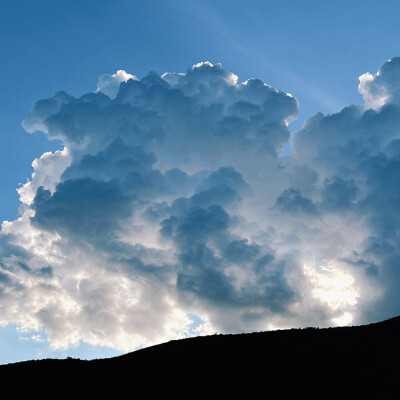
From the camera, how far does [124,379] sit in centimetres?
3859

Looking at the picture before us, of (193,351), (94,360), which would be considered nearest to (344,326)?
(193,351)

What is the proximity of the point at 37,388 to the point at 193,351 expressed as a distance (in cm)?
1343

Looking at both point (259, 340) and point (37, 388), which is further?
point (259, 340)

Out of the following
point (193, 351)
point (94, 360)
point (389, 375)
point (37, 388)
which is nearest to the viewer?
point (389, 375)

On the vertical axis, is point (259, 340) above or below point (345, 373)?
above

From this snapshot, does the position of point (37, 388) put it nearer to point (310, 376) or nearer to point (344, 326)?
point (310, 376)

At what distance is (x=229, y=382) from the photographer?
36.1 metres

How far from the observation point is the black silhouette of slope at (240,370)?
115ft

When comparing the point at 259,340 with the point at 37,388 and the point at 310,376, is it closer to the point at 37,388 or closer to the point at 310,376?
the point at 310,376

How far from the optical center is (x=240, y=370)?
37.8m

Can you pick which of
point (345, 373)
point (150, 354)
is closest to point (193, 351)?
point (150, 354)

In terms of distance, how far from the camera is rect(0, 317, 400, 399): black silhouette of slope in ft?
115

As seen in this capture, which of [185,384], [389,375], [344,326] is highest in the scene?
[344,326]

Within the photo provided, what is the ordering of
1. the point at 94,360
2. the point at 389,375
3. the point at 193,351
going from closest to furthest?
the point at 389,375
the point at 193,351
the point at 94,360
